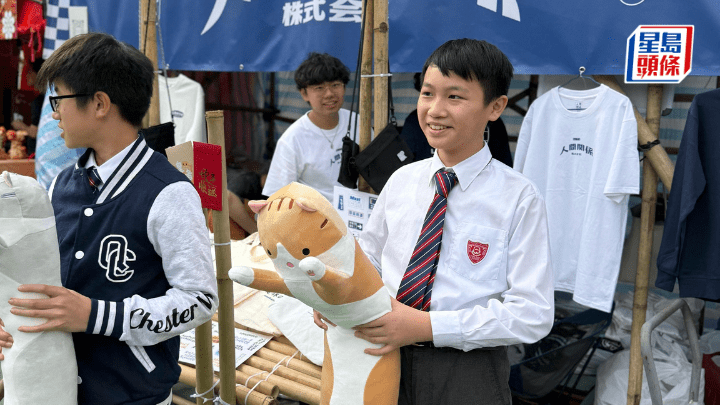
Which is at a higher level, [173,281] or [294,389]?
[173,281]

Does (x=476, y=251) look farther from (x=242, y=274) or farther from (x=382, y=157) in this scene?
(x=382, y=157)

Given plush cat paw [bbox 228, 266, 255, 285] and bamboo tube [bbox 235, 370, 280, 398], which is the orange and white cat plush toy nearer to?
plush cat paw [bbox 228, 266, 255, 285]

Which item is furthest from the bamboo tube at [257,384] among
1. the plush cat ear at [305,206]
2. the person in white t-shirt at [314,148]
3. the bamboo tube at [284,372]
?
the person in white t-shirt at [314,148]

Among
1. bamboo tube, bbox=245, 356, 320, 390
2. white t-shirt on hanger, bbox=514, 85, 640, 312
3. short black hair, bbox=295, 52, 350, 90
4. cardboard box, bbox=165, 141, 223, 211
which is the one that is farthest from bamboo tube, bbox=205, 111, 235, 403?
white t-shirt on hanger, bbox=514, 85, 640, 312

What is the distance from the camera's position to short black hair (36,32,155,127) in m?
1.61

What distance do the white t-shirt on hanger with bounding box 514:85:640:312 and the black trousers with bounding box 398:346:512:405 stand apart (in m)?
1.84

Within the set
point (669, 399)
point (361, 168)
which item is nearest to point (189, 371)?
point (361, 168)

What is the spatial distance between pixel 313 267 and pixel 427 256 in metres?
0.47

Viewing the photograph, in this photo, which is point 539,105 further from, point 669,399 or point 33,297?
point 33,297

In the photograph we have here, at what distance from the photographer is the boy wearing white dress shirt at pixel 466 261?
1.55 metres

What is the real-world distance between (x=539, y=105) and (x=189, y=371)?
8.04 ft

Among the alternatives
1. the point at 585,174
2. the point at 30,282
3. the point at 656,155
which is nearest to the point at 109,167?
the point at 30,282

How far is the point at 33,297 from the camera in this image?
58.0 inches

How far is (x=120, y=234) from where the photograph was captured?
5.17 ft
